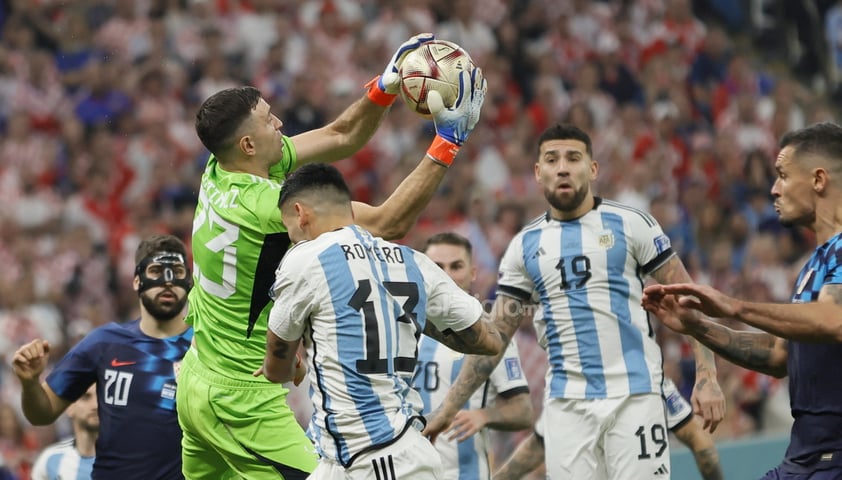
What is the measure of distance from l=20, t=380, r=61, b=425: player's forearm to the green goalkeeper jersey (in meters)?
1.21

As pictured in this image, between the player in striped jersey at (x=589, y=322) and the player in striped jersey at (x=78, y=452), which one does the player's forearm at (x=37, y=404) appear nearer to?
the player in striped jersey at (x=78, y=452)

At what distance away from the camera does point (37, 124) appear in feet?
47.6

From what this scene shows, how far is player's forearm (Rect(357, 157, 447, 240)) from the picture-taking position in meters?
5.91

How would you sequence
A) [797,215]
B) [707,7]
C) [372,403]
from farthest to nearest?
[707,7] < [797,215] < [372,403]

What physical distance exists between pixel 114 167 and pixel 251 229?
8.43 m

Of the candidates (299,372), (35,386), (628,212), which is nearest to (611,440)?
(628,212)

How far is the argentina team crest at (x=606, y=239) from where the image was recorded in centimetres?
775

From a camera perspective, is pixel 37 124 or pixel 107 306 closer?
pixel 107 306

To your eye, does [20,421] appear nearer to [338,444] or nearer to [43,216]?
[43,216]

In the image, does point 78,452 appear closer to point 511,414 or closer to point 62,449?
point 62,449

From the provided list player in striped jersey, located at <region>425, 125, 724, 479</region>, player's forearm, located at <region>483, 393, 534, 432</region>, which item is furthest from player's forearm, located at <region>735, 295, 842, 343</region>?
player's forearm, located at <region>483, 393, 534, 432</region>

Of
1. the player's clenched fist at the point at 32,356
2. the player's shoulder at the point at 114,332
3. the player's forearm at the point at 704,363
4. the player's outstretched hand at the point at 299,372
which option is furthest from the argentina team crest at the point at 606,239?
the player's clenched fist at the point at 32,356

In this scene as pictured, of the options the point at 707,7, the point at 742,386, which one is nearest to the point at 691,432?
the point at 742,386

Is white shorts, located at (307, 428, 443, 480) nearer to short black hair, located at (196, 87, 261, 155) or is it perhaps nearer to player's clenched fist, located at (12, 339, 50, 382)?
short black hair, located at (196, 87, 261, 155)
